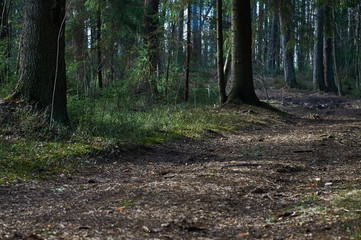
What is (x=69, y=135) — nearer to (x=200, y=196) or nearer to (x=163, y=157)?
(x=163, y=157)

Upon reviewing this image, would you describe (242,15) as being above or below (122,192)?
above

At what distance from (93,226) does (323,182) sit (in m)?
2.64

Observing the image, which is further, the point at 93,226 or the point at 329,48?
the point at 329,48

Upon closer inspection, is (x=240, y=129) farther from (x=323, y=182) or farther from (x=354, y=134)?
(x=323, y=182)

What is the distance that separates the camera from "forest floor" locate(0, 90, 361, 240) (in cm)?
320

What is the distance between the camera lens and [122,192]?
4.51 m

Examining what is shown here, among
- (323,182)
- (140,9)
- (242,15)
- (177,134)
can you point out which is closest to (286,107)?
(242,15)

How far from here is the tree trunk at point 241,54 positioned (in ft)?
40.7

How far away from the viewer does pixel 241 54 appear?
12445 millimetres

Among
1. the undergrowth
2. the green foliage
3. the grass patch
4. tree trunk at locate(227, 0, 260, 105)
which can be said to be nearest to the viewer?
the grass patch

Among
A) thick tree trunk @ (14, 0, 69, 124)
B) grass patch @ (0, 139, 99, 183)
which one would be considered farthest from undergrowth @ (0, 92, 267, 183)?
thick tree trunk @ (14, 0, 69, 124)

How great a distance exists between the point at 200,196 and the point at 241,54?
28.6 ft

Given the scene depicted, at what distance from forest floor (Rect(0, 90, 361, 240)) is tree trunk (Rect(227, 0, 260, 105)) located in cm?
481

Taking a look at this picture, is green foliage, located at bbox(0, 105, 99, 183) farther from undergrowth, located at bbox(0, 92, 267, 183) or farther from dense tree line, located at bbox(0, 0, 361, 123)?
dense tree line, located at bbox(0, 0, 361, 123)
